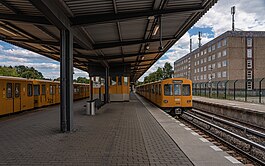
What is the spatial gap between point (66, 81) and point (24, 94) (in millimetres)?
8991

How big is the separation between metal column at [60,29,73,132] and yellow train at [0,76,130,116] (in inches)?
242

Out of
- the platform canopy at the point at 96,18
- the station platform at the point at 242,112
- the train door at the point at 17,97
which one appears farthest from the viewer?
the train door at the point at 17,97

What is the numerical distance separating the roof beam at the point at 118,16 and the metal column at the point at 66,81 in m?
0.67

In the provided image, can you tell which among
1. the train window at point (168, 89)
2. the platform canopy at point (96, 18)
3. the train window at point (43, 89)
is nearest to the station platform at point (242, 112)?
the train window at point (168, 89)

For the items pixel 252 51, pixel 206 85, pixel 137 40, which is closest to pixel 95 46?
pixel 137 40

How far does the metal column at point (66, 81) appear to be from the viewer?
9878mm

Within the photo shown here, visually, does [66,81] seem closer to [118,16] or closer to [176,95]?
[118,16]

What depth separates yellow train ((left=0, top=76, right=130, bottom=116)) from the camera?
14.9m

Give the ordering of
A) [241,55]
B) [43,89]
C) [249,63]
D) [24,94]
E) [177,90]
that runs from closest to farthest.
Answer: [24,94], [177,90], [43,89], [241,55], [249,63]

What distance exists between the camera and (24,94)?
1769 centimetres

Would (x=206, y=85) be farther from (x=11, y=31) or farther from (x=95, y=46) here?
(x=11, y=31)

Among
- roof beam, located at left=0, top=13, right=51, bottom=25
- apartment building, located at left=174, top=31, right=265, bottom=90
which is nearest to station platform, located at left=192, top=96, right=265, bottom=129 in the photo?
roof beam, located at left=0, top=13, right=51, bottom=25

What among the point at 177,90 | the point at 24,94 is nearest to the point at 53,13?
the point at 24,94

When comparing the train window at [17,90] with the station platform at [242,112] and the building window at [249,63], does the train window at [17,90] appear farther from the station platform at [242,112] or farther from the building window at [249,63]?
the building window at [249,63]
